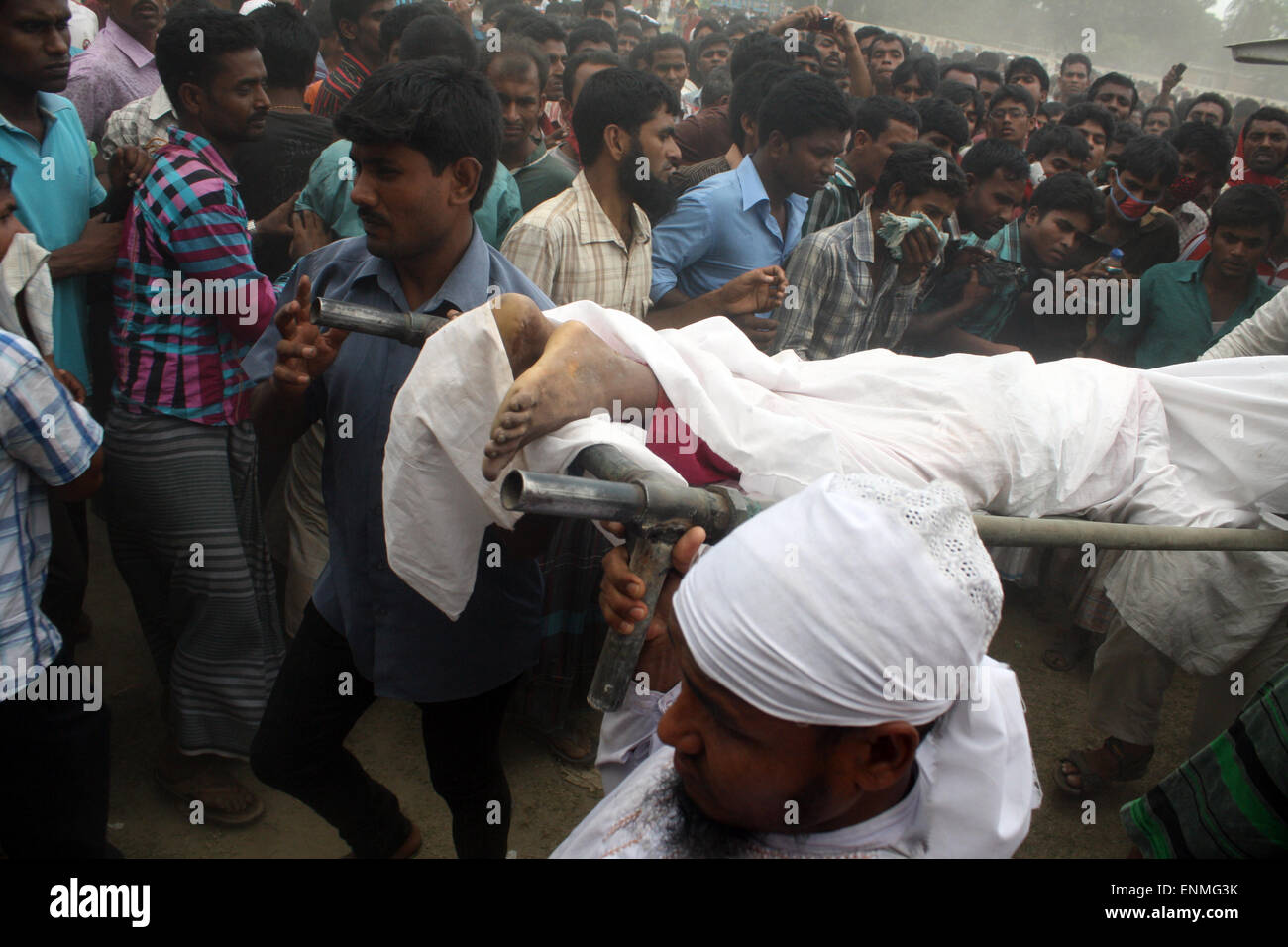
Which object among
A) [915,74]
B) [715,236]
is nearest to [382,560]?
[715,236]

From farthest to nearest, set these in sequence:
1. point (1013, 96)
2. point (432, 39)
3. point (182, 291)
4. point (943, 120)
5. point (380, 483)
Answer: point (1013, 96) → point (943, 120) → point (432, 39) → point (182, 291) → point (380, 483)

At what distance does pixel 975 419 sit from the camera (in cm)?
199

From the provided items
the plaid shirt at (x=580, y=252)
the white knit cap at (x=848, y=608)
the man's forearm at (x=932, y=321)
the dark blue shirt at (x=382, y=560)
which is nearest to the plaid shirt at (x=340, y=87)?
the plaid shirt at (x=580, y=252)

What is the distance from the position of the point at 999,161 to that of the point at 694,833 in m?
4.70

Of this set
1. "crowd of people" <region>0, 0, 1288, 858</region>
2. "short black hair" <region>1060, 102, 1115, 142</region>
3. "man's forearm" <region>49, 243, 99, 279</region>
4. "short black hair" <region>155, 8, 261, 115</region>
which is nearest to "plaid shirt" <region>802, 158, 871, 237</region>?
"crowd of people" <region>0, 0, 1288, 858</region>

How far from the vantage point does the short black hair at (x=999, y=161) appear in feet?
16.5

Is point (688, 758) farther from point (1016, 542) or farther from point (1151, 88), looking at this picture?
point (1151, 88)

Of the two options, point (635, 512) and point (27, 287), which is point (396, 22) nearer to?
point (27, 287)

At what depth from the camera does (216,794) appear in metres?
3.00

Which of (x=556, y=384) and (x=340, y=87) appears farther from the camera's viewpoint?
(x=340, y=87)

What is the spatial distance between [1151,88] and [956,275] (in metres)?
23.4

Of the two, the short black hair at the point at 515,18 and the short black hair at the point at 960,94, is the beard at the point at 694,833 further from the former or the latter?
the short black hair at the point at 960,94

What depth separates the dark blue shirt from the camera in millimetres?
2203

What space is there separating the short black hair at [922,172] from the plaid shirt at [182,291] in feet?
8.39
